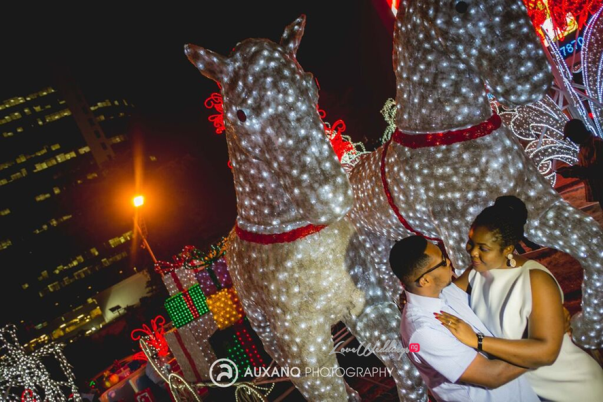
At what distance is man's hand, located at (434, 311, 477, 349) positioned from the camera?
1631mm

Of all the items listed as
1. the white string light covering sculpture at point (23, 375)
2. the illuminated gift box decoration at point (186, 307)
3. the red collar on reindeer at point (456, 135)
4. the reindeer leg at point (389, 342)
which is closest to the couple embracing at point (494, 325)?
the reindeer leg at point (389, 342)

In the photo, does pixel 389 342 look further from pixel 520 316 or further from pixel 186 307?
pixel 186 307

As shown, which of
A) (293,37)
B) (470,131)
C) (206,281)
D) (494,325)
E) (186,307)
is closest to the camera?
(494,325)

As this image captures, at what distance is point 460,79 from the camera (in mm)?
2041

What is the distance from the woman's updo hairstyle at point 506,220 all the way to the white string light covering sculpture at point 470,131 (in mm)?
156

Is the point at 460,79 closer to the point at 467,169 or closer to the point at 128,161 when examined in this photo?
the point at 467,169

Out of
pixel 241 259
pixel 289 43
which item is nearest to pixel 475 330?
pixel 241 259

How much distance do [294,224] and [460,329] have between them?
0.95 m

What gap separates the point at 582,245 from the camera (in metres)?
1.88

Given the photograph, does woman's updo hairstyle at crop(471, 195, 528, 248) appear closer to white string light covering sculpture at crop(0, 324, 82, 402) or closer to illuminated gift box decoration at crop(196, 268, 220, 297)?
white string light covering sculpture at crop(0, 324, 82, 402)

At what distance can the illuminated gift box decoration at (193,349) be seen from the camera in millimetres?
6777

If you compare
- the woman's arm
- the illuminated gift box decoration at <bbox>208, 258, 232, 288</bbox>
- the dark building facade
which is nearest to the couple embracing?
the woman's arm

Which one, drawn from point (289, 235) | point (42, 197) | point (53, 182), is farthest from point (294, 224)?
point (42, 197)

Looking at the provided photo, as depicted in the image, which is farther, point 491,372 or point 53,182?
point 53,182
